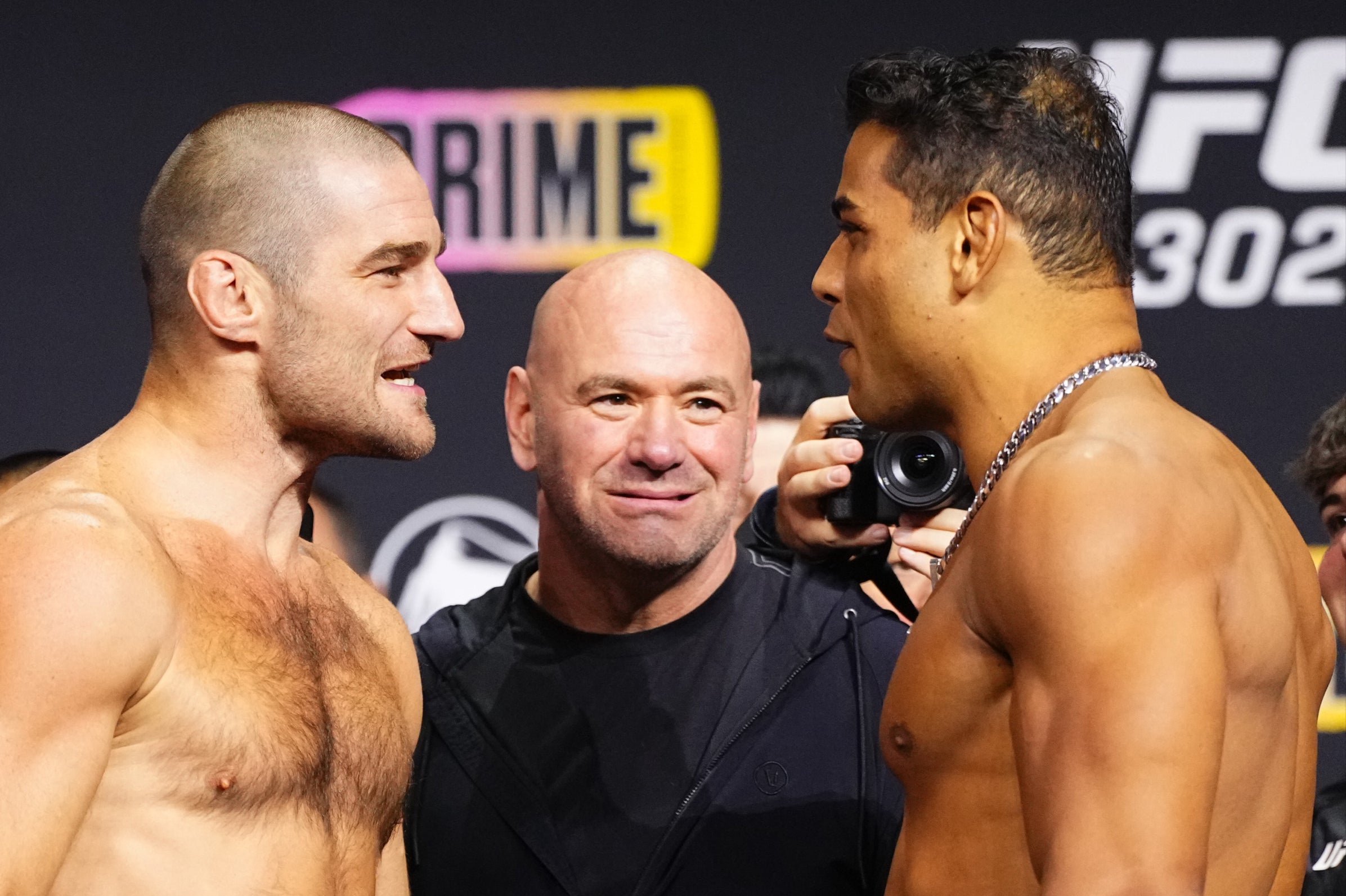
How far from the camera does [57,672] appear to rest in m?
1.35

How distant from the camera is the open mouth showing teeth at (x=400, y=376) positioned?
1789 millimetres

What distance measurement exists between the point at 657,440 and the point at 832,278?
0.53 meters

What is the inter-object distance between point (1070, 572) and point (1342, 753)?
2350 millimetres

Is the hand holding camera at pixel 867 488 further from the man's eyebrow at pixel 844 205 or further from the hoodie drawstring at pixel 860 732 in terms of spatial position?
the man's eyebrow at pixel 844 205

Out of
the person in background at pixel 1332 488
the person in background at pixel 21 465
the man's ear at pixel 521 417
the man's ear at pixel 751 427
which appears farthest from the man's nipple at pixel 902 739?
the person in background at pixel 21 465

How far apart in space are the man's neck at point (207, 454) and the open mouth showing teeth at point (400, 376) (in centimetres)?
13

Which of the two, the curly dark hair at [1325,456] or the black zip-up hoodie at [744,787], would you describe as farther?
the curly dark hair at [1325,456]

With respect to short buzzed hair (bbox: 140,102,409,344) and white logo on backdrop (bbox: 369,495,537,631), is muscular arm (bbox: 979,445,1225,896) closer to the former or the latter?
short buzzed hair (bbox: 140,102,409,344)

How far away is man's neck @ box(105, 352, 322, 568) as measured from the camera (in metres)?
1.63

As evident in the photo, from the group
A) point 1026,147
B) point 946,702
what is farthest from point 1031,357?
point 946,702

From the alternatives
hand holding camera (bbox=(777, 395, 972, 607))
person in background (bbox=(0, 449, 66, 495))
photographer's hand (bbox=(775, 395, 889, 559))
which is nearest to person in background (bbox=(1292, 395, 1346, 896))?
hand holding camera (bbox=(777, 395, 972, 607))

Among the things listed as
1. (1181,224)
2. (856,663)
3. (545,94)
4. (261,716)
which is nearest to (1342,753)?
(1181,224)

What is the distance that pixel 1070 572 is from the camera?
4.03ft

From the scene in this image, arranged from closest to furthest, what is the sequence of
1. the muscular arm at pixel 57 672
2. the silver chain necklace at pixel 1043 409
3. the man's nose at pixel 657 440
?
the muscular arm at pixel 57 672 < the silver chain necklace at pixel 1043 409 < the man's nose at pixel 657 440
